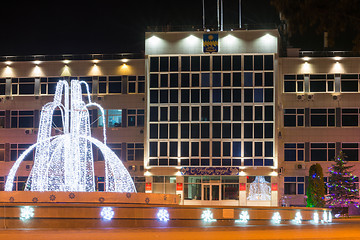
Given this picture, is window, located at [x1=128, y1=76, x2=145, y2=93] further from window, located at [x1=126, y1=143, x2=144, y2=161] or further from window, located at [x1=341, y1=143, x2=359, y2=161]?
window, located at [x1=341, y1=143, x2=359, y2=161]

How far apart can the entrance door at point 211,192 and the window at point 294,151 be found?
632 centimetres

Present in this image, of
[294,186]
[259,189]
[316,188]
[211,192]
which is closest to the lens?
[316,188]

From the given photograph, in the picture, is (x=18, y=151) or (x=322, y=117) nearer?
(x=322, y=117)

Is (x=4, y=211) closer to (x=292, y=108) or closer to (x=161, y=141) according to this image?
(x=161, y=141)

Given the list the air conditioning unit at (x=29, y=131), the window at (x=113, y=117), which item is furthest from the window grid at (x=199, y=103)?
the air conditioning unit at (x=29, y=131)

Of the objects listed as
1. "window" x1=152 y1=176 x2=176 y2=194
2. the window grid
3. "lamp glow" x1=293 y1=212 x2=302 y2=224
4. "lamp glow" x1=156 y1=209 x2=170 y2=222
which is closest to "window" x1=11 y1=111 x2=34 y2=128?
the window grid

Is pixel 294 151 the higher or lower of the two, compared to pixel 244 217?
higher

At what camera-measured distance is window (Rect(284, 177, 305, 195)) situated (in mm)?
53719

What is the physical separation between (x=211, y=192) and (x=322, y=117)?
10731mm

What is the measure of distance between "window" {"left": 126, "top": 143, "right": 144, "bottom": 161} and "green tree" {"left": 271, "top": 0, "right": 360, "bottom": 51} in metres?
38.0

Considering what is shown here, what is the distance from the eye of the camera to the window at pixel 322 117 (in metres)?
53.9

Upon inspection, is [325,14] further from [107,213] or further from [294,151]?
[294,151]

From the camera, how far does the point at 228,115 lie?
52.7 meters

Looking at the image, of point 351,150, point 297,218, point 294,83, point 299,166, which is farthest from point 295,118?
point 297,218
